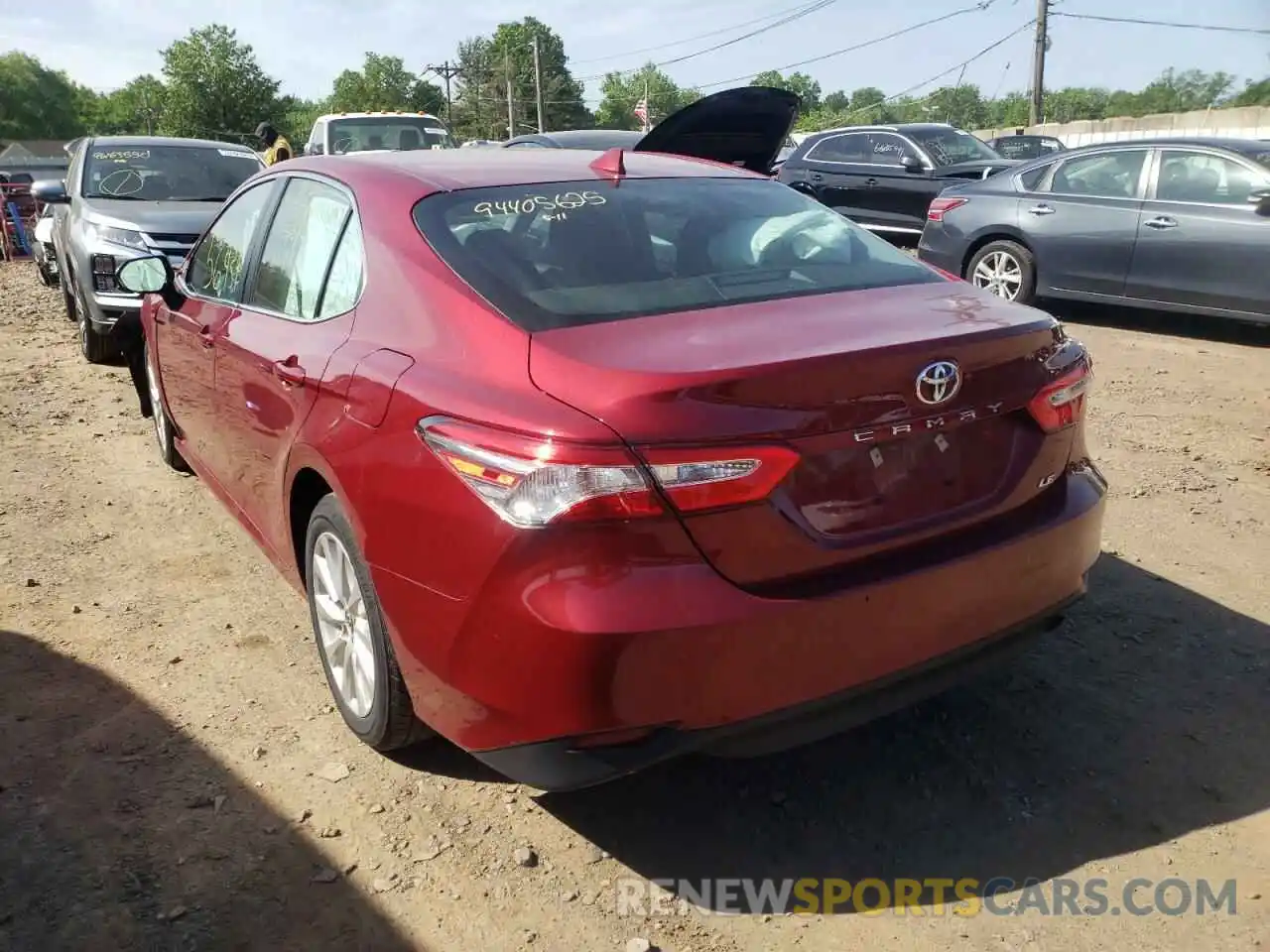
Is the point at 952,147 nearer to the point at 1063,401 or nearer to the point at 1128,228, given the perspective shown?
the point at 1128,228

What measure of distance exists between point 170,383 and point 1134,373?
19.2 feet

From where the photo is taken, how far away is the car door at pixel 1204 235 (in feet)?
23.9

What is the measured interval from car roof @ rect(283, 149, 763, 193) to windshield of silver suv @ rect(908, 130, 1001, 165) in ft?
29.9

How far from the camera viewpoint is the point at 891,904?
92.9 inches

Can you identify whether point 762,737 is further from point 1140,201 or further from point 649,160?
point 1140,201

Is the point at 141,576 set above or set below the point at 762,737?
below

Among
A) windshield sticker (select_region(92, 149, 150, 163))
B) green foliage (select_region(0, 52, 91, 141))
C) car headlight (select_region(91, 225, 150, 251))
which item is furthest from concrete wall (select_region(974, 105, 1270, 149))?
green foliage (select_region(0, 52, 91, 141))

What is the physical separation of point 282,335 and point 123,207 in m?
5.97

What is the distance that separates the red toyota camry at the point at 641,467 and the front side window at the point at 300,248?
2 centimetres

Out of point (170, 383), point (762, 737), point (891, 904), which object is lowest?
point (891, 904)

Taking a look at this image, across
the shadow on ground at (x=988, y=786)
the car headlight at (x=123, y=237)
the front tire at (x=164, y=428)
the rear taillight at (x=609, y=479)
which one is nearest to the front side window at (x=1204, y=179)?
the shadow on ground at (x=988, y=786)

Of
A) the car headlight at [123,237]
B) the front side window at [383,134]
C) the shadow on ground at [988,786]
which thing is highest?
the front side window at [383,134]

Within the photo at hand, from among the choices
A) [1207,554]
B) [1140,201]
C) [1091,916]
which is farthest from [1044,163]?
[1091,916]

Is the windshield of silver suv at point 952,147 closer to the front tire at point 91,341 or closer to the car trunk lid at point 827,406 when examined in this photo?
the front tire at point 91,341
